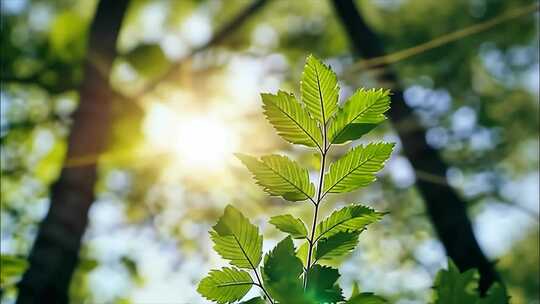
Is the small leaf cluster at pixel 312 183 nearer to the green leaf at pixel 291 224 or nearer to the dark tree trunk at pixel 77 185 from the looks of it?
the green leaf at pixel 291 224

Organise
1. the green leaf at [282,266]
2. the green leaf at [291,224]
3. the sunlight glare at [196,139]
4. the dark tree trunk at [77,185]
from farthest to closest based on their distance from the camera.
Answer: the sunlight glare at [196,139] → the dark tree trunk at [77,185] → the green leaf at [291,224] → the green leaf at [282,266]

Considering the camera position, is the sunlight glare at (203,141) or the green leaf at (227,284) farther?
the sunlight glare at (203,141)

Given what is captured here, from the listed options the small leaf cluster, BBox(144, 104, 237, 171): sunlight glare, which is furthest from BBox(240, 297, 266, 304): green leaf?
BBox(144, 104, 237, 171): sunlight glare

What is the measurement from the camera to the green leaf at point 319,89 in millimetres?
663

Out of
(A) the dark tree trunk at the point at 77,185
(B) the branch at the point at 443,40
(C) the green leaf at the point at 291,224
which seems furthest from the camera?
(A) the dark tree trunk at the point at 77,185

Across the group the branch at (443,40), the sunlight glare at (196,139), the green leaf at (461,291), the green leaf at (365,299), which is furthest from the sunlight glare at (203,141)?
the green leaf at (365,299)

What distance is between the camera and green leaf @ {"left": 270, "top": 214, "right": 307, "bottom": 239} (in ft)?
2.27

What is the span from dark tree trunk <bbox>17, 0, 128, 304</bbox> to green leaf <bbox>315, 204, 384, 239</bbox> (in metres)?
1.67

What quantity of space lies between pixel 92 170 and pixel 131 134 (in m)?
0.92

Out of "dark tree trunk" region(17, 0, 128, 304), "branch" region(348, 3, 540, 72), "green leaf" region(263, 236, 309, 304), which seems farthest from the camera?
"dark tree trunk" region(17, 0, 128, 304)

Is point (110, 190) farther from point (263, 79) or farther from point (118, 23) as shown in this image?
point (118, 23)

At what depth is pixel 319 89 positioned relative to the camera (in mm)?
678

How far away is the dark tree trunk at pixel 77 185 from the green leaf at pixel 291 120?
5.53 ft

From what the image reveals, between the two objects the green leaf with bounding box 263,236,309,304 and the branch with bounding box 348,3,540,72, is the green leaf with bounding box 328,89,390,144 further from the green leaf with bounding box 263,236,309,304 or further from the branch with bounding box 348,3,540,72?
the branch with bounding box 348,3,540,72
